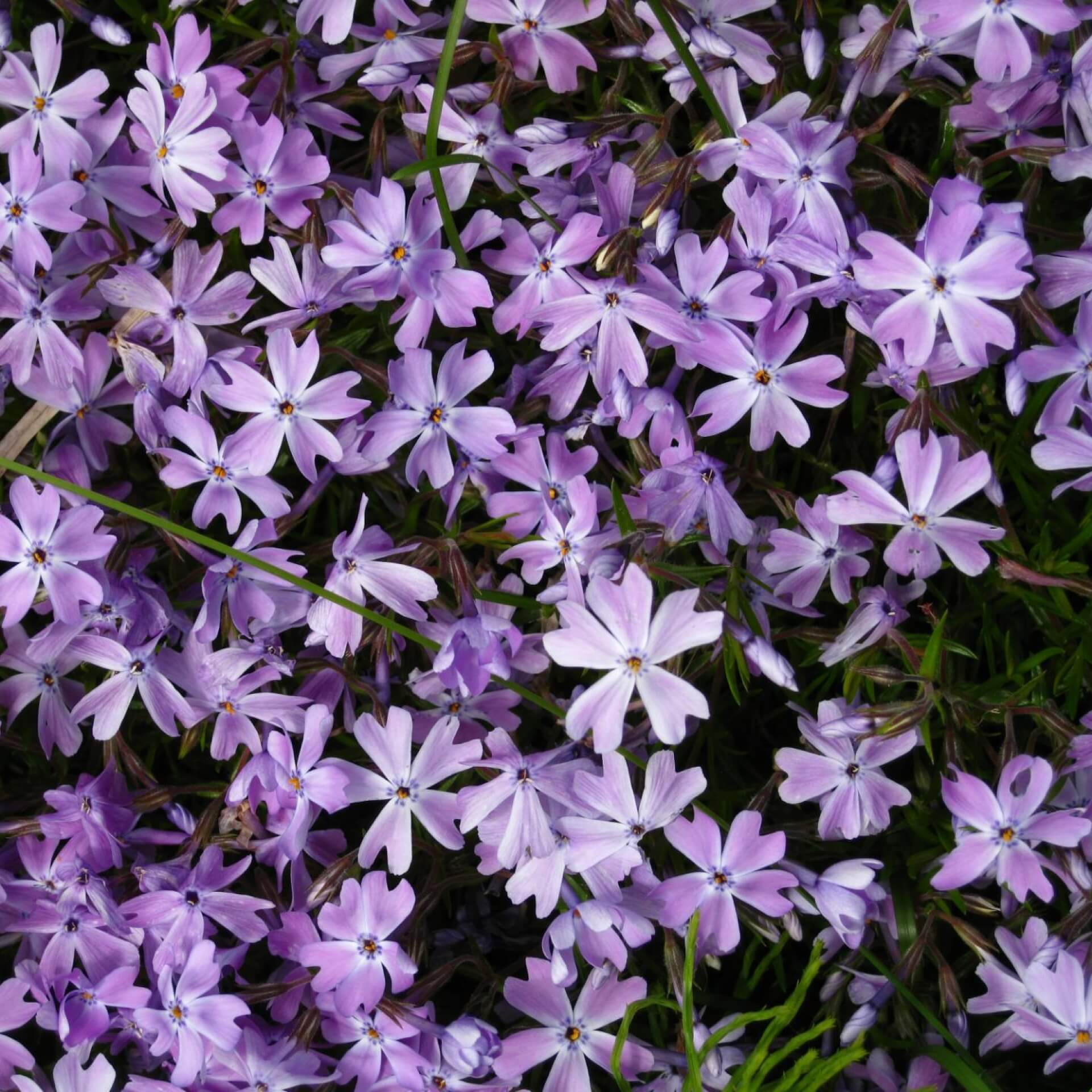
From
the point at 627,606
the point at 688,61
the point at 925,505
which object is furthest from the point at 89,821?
Answer: the point at 688,61

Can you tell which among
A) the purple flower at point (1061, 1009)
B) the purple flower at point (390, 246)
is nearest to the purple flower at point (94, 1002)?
the purple flower at point (390, 246)

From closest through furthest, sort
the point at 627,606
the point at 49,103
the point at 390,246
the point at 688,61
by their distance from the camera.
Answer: the point at 627,606 → the point at 688,61 → the point at 390,246 → the point at 49,103

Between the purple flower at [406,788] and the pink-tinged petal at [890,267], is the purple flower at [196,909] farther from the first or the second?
the pink-tinged petal at [890,267]

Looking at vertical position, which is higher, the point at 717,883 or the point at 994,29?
the point at 994,29

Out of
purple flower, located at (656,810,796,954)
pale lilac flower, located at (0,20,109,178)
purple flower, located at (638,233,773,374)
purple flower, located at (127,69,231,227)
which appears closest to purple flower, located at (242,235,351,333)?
purple flower, located at (127,69,231,227)

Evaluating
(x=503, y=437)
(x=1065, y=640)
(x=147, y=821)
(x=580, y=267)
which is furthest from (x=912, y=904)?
(x=147, y=821)

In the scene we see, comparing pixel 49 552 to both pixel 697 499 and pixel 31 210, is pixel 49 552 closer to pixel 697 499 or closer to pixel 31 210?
pixel 31 210

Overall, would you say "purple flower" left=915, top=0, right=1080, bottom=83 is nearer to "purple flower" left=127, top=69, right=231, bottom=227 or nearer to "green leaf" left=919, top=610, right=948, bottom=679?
"green leaf" left=919, top=610, right=948, bottom=679
